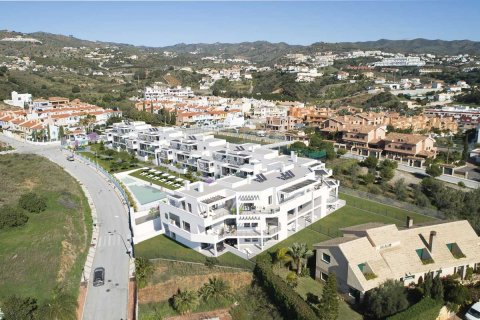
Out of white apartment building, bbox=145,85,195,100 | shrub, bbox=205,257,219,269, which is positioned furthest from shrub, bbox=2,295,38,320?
white apartment building, bbox=145,85,195,100

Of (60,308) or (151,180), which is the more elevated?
→ (151,180)

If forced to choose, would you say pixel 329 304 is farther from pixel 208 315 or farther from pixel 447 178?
pixel 447 178

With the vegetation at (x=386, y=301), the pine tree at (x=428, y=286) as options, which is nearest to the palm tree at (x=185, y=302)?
the vegetation at (x=386, y=301)

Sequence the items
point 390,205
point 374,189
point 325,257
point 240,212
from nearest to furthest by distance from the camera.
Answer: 1. point 325,257
2. point 240,212
3. point 390,205
4. point 374,189

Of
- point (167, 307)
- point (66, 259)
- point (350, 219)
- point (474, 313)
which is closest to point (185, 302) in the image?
point (167, 307)

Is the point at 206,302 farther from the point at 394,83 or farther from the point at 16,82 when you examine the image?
the point at 394,83

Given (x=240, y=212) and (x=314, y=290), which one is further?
(x=240, y=212)

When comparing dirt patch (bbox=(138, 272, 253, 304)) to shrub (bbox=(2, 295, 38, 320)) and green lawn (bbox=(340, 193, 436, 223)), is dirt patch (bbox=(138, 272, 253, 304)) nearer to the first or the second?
shrub (bbox=(2, 295, 38, 320))

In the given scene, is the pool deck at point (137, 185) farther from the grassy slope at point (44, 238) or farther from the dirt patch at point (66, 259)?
the dirt patch at point (66, 259)

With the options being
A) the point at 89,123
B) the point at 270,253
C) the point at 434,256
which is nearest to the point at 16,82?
the point at 89,123
